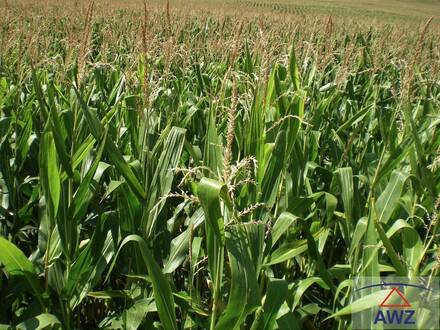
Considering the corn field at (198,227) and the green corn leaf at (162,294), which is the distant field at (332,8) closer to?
the corn field at (198,227)

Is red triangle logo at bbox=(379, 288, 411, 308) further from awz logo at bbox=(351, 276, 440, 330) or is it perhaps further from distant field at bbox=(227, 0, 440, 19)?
distant field at bbox=(227, 0, 440, 19)

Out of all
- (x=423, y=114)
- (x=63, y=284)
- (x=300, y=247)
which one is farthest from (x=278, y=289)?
(x=423, y=114)

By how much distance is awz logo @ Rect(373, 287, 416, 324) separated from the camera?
3.93ft

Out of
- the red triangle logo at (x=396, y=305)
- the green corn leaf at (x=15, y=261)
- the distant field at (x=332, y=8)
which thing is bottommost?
the green corn leaf at (x=15, y=261)

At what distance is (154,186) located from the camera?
1.65 meters

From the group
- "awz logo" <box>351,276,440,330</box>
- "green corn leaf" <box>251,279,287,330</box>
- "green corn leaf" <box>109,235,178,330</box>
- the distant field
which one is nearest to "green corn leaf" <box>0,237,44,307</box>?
"green corn leaf" <box>109,235,178,330</box>

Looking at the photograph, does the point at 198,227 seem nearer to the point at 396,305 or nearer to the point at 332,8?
the point at 396,305

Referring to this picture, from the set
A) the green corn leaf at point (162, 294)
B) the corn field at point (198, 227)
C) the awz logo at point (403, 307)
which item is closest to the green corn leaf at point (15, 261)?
the corn field at point (198, 227)

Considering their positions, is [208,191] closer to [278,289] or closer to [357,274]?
[278,289]

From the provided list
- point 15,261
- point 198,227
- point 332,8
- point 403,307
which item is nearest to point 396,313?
point 403,307

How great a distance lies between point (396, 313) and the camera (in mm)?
1254

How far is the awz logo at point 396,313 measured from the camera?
1199 millimetres

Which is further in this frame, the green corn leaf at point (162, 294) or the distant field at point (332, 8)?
the distant field at point (332, 8)

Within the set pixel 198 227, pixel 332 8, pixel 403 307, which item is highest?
pixel 332 8
